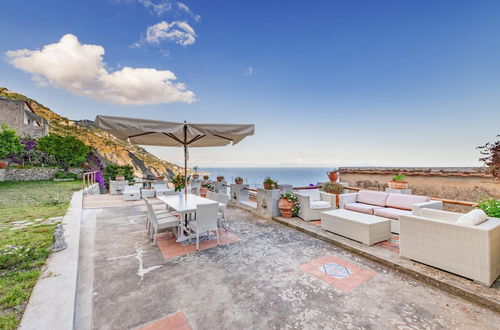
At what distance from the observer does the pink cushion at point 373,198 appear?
4.83m

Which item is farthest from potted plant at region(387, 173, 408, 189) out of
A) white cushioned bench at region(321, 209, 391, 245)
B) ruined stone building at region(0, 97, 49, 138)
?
ruined stone building at region(0, 97, 49, 138)

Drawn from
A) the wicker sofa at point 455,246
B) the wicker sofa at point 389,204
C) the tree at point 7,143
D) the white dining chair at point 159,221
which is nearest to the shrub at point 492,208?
the wicker sofa at point 455,246

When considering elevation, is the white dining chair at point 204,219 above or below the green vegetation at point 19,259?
above

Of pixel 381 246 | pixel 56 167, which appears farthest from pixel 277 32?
pixel 56 167

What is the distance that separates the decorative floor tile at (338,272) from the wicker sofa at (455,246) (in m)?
0.76

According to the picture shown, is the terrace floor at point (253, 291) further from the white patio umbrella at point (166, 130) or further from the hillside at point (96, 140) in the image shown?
the hillside at point (96, 140)

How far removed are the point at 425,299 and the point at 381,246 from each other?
1294 millimetres

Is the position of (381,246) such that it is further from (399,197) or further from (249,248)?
(249,248)

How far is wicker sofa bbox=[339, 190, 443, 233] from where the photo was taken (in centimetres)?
389

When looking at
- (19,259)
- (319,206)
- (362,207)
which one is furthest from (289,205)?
(19,259)

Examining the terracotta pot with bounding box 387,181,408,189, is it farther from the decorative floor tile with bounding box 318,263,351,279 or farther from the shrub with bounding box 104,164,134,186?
the shrub with bounding box 104,164,134,186

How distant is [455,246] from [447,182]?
501 centimetres

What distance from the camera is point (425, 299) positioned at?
6.76ft

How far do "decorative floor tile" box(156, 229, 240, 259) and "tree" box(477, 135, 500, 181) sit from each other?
14.0ft
